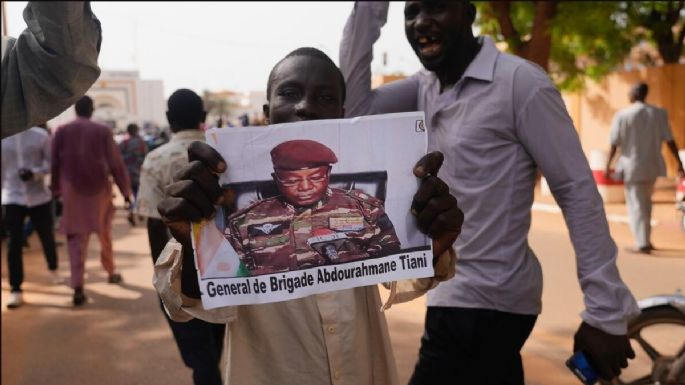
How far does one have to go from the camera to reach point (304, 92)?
5.38 ft

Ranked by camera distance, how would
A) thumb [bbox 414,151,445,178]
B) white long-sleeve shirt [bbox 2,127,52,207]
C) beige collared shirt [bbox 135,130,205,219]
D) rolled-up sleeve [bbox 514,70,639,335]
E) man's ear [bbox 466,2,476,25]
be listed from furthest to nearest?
white long-sleeve shirt [bbox 2,127,52,207] < beige collared shirt [bbox 135,130,205,219] < man's ear [bbox 466,2,476,25] < rolled-up sleeve [bbox 514,70,639,335] < thumb [bbox 414,151,445,178]

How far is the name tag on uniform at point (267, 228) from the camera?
4.70 ft

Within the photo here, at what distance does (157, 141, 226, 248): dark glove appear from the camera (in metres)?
1.34

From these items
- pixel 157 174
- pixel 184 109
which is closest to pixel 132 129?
pixel 184 109

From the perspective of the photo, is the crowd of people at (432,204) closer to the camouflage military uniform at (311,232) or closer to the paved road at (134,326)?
the camouflage military uniform at (311,232)

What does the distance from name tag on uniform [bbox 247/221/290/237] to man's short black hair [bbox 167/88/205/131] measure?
8.32 feet

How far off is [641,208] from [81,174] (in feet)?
19.5

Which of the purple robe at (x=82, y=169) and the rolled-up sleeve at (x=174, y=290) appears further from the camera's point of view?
the purple robe at (x=82, y=169)

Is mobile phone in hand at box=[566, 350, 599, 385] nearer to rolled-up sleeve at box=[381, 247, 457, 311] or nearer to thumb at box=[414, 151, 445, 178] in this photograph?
rolled-up sleeve at box=[381, 247, 457, 311]

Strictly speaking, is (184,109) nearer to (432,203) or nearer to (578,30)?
(432,203)

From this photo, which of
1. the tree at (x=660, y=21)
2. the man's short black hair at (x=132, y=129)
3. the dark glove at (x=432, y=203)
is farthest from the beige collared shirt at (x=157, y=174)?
the tree at (x=660, y=21)

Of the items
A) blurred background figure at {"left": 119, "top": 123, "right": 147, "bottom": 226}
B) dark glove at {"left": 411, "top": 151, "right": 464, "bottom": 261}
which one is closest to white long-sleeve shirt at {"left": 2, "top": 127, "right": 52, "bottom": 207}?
blurred background figure at {"left": 119, "top": 123, "right": 147, "bottom": 226}

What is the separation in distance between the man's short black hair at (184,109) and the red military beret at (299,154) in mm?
2535

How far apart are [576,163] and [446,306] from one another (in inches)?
24.3
